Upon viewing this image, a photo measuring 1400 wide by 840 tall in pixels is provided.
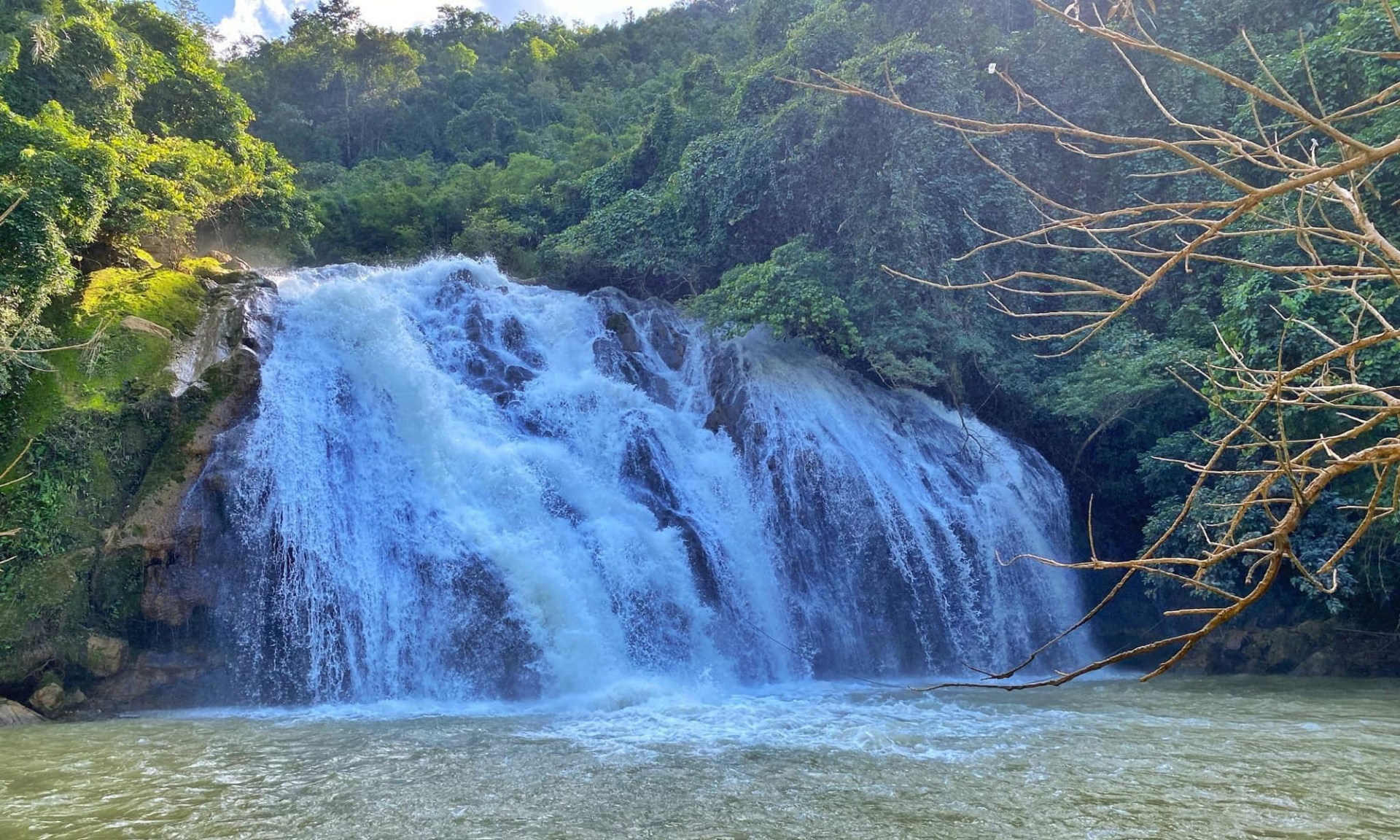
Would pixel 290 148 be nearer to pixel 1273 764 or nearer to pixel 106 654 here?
pixel 106 654

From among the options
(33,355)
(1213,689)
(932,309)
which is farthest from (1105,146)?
(33,355)

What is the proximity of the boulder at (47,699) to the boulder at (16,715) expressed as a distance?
87 mm

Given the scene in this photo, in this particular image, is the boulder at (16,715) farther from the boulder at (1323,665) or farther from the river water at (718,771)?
the boulder at (1323,665)

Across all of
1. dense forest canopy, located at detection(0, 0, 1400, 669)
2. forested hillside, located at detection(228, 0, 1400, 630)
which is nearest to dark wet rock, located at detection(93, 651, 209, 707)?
dense forest canopy, located at detection(0, 0, 1400, 669)

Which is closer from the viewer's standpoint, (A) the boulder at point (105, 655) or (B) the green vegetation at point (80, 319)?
(A) the boulder at point (105, 655)

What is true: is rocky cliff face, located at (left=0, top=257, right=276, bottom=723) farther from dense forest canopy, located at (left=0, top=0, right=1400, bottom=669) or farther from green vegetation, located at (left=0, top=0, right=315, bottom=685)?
dense forest canopy, located at (left=0, top=0, right=1400, bottom=669)

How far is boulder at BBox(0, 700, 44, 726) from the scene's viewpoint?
30.2 feet

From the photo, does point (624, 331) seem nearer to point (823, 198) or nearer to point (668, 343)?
point (668, 343)

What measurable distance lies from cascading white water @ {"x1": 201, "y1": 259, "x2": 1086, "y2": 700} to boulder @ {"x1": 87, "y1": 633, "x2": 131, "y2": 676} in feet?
3.68

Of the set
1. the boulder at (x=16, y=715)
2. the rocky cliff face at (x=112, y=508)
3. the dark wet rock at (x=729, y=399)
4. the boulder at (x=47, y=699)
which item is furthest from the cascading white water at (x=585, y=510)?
the boulder at (x=16, y=715)

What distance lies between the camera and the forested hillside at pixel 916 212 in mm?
14469

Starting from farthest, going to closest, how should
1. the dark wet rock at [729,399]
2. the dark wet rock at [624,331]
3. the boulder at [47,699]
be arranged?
the dark wet rock at [624,331] < the dark wet rock at [729,399] < the boulder at [47,699]

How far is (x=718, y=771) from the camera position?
739cm

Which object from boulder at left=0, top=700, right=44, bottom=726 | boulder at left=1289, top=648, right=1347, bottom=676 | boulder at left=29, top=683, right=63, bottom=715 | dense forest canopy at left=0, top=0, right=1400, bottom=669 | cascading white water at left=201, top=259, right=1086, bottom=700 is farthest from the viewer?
boulder at left=1289, top=648, right=1347, bottom=676
